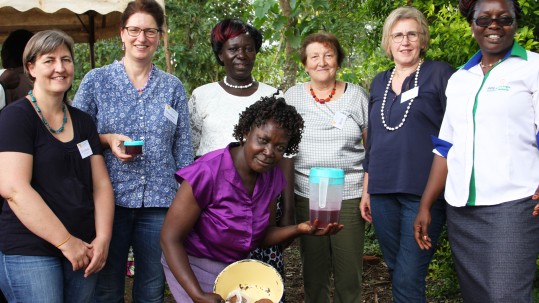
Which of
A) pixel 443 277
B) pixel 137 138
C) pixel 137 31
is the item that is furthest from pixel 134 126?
pixel 443 277

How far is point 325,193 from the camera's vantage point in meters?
2.54

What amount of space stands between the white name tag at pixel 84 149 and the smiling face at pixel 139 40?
667mm

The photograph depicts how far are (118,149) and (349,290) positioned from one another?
1.74m

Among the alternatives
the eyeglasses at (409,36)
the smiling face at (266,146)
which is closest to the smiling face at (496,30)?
the eyeglasses at (409,36)

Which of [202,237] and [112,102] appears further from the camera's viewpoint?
[112,102]

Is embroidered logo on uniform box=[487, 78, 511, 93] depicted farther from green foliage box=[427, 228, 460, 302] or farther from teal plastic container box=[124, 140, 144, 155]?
green foliage box=[427, 228, 460, 302]

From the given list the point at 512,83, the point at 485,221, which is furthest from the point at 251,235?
the point at 512,83

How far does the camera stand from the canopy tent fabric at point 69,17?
5.00 meters

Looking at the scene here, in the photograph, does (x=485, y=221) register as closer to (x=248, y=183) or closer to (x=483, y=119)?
(x=483, y=119)

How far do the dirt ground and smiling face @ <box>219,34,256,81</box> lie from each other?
2334 millimetres

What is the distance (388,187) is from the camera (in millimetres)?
3162

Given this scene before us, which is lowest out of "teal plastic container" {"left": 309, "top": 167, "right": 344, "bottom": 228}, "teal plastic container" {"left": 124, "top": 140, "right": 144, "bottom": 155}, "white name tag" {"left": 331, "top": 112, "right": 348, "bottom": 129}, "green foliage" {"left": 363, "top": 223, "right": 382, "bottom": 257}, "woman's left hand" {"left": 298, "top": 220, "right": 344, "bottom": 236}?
"green foliage" {"left": 363, "top": 223, "right": 382, "bottom": 257}

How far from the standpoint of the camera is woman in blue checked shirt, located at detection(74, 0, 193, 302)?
3.11 m

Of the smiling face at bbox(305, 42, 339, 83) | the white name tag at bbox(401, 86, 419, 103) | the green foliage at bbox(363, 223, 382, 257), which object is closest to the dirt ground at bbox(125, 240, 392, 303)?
the green foliage at bbox(363, 223, 382, 257)
